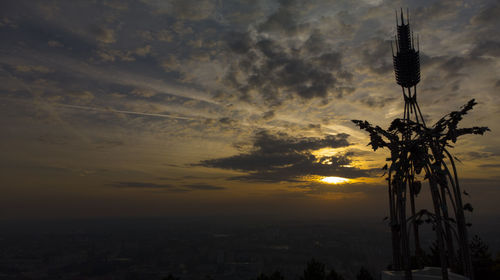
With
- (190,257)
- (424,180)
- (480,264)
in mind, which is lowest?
(190,257)

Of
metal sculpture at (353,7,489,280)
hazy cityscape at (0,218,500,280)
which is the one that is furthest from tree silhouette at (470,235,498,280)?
hazy cityscape at (0,218,500,280)

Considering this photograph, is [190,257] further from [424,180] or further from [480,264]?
[424,180]

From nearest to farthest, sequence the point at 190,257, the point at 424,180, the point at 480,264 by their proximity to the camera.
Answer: the point at 424,180 → the point at 480,264 → the point at 190,257

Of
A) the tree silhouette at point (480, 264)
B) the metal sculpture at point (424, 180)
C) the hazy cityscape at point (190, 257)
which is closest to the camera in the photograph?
the metal sculpture at point (424, 180)

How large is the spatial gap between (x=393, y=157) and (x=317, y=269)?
19033 millimetres

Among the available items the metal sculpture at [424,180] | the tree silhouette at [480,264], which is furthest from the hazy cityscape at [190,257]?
the metal sculpture at [424,180]

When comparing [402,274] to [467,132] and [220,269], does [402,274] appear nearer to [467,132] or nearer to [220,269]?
[467,132]

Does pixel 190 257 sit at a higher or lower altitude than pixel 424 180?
lower

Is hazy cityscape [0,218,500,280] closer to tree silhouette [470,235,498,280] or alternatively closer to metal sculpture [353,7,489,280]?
tree silhouette [470,235,498,280]

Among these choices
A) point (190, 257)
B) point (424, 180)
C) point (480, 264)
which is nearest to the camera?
point (424, 180)

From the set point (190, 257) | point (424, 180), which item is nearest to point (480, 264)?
point (424, 180)

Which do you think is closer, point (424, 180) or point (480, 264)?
point (424, 180)

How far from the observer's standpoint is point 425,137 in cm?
1770

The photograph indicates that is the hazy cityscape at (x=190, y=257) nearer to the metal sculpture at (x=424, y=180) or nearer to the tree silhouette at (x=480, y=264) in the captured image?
the tree silhouette at (x=480, y=264)
